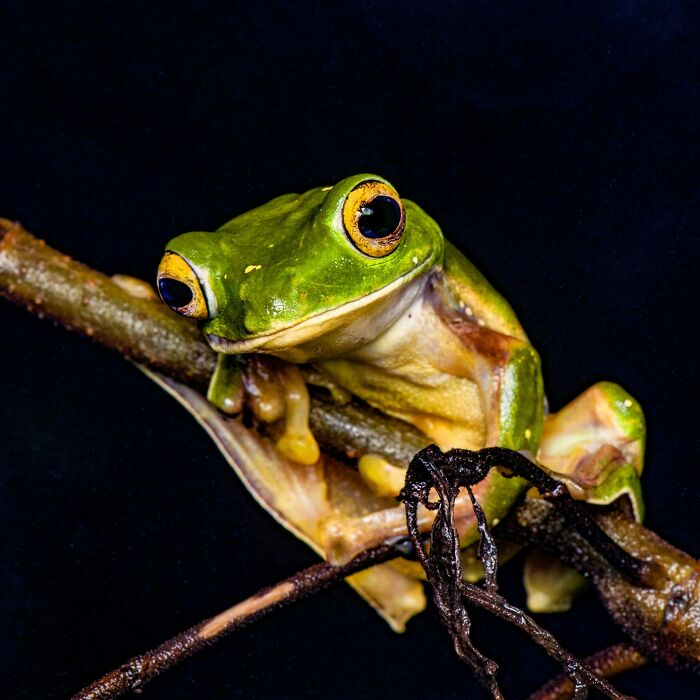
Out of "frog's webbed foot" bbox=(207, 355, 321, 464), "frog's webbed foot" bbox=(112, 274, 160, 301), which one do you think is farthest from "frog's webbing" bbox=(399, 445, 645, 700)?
"frog's webbed foot" bbox=(112, 274, 160, 301)

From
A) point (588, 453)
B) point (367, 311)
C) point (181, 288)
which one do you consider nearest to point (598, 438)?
point (588, 453)

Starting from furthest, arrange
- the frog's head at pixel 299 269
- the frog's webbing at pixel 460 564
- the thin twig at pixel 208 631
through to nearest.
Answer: the frog's head at pixel 299 269, the thin twig at pixel 208 631, the frog's webbing at pixel 460 564

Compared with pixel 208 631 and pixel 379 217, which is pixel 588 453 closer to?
pixel 379 217

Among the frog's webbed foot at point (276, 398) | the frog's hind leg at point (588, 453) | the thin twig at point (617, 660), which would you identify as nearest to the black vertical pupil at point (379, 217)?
the frog's webbed foot at point (276, 398)

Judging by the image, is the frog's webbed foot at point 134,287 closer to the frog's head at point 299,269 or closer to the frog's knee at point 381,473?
the frog's head at point 299,269

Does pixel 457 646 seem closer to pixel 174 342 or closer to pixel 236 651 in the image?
pixel 174 342

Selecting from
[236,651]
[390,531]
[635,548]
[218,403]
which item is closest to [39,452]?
[236,651]
